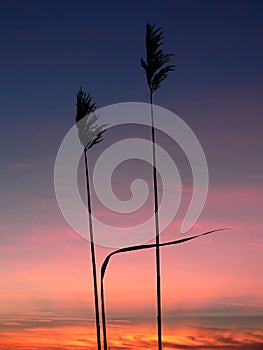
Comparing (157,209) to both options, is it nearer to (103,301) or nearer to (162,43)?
(103,301)

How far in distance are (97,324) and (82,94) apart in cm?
710

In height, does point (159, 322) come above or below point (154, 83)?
below

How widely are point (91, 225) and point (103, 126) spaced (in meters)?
3.14

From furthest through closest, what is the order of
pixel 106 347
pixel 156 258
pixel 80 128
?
1. pixel 80 128
2. pixel 106 347
3. pixel 156 258

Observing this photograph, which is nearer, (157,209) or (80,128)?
(157,209)

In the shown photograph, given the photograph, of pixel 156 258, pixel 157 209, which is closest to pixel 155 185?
pixel 157 209

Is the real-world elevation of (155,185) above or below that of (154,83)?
below

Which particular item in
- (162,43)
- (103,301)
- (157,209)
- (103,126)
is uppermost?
(162,43)

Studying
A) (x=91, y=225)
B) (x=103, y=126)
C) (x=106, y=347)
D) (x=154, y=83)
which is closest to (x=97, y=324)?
(x=106, y=347)

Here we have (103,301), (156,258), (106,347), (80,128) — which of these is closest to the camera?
(103,301)

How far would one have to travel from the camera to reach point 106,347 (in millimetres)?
19750

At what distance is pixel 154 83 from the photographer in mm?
18922

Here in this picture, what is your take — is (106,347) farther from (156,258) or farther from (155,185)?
(155,185)

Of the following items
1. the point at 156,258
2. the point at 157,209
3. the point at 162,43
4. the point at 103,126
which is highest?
the point at 162,43
